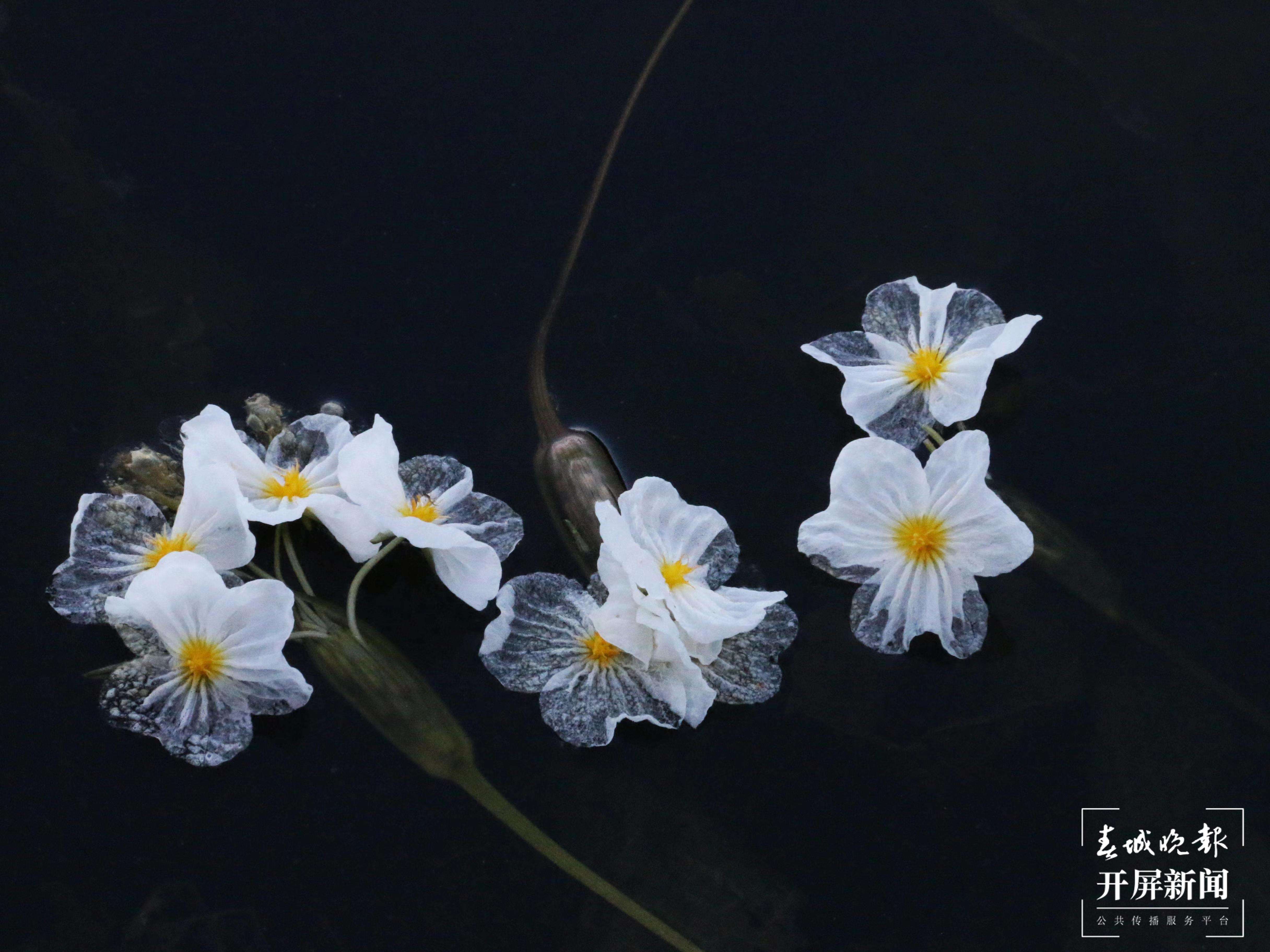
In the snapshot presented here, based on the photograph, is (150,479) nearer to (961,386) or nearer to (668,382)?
(668,382)

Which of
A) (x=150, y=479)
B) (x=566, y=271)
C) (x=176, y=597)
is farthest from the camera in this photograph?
(x=566, y=271)

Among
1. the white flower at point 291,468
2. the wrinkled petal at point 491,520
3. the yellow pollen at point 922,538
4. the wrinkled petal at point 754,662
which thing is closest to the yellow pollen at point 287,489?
the white flower at point 291,468

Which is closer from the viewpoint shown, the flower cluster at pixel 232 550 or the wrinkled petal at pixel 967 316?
the flower cluster at pixel 232 550

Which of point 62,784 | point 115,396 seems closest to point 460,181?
point 115,396

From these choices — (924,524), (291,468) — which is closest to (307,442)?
(291,468)

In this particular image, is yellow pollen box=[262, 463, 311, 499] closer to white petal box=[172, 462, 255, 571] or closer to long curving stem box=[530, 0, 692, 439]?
white petal box=[172, 462, 255, 571]

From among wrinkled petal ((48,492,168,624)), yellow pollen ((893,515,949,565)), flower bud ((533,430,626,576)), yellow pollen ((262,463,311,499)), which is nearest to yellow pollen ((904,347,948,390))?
yellow pollen ((893,515,949,565))

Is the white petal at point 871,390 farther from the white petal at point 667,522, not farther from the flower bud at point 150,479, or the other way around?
the flower bud at point 150,479
